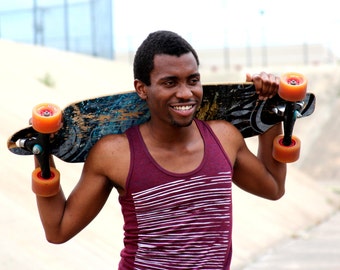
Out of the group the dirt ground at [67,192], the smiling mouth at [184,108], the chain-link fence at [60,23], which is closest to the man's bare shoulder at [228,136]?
the smiling mouth at [184,108]

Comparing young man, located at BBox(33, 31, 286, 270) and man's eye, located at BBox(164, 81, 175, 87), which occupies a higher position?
man's eye, located at BBox(164, 81, 175, 87)

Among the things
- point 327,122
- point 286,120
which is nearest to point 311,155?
point 327,122

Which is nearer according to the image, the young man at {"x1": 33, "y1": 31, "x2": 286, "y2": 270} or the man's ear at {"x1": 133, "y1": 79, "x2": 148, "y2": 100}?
the young man at {"x1": 33, "y1": 31, "x2": 286, "y2": 270}

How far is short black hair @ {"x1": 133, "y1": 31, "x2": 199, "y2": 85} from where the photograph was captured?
3.14 meters

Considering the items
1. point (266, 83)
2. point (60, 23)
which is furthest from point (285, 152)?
point (60, 23)

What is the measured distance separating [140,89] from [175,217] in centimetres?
51

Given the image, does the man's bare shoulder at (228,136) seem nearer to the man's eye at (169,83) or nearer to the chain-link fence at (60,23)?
the man's eye at (169,83)

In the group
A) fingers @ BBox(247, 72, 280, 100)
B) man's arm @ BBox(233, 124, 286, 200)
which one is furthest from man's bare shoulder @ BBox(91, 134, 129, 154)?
fingers @ BBox(247, 72, 280, 100)

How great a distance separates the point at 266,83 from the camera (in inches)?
137

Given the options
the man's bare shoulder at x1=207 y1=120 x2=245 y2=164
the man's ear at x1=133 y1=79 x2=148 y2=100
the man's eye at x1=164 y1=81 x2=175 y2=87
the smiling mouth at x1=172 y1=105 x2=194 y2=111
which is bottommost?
the man's bare shoulder at x1=207 y1=120 x2=245 y2=164

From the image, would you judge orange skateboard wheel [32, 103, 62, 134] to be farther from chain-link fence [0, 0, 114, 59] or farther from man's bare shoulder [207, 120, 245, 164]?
chain-link fence [0, 0, 114, 59]

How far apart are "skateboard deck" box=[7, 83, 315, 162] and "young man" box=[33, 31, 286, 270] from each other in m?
0.13

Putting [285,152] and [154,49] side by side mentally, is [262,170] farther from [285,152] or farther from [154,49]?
[154,49]

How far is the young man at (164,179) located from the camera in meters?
3.07
